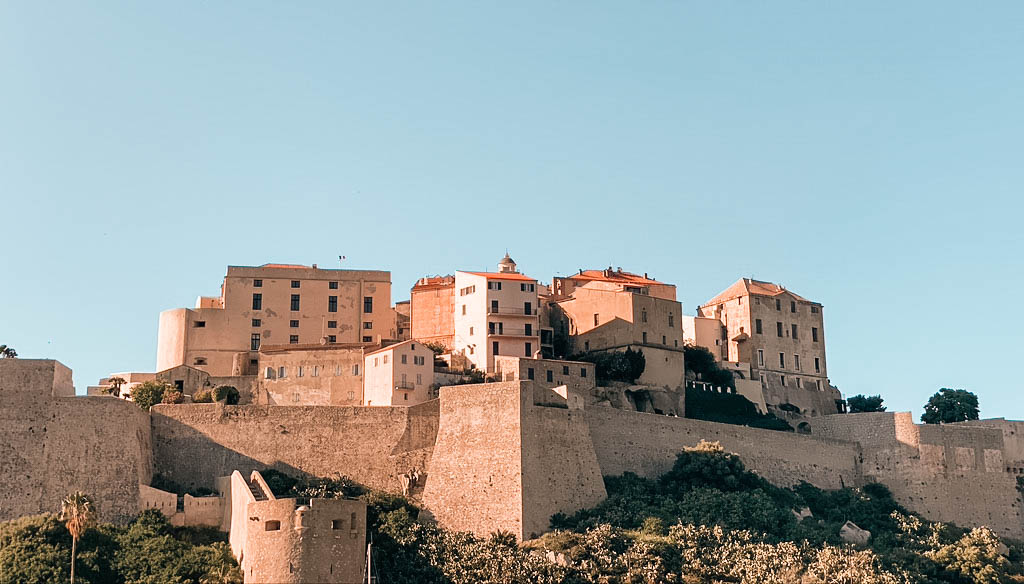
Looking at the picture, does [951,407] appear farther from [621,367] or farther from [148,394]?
[148,394]

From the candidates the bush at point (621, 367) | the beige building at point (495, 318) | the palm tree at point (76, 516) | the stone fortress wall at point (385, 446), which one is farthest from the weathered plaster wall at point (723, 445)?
the palm tree at point (76, 516)

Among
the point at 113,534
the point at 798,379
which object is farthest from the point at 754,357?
the point at 113,534

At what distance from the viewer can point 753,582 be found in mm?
52500

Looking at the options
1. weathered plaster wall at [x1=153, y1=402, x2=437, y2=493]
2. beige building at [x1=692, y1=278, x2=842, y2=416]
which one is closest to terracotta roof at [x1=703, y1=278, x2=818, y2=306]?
beige building at [x1=692, y1=278, x2=842, y2=416]

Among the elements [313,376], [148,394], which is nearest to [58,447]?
[148,394]

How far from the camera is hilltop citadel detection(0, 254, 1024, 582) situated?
53344 mm

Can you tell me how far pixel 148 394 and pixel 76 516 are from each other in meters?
10.6

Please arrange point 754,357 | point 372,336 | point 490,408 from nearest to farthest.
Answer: point 490,408
point 372,336
point 754,357

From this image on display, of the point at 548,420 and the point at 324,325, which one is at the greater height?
the point at 324,325

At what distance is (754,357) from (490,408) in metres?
23.9

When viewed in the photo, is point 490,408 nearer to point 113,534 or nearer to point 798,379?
point 113,534

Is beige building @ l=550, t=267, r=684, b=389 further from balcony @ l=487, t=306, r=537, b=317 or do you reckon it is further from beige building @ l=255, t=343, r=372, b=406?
beige building @ l=255, t=343, r=372, b=406

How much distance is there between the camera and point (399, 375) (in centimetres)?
6250

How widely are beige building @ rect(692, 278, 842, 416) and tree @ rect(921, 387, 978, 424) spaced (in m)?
5.13
